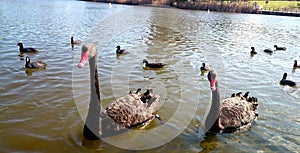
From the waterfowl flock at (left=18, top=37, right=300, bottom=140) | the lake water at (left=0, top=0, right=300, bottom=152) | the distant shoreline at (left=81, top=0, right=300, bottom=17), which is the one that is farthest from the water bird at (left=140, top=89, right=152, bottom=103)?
the distant shoreline at (left=81, top=0, right=300, bottom=17)

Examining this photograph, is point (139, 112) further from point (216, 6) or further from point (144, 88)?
point (216, 6)

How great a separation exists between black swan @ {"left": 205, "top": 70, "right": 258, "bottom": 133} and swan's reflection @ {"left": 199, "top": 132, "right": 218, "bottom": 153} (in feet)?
0.47

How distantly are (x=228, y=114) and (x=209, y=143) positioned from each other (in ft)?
3.32

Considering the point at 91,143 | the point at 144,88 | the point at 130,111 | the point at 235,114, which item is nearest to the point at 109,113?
the point at 130,111

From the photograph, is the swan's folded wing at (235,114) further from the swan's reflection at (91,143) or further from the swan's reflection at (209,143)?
the swan's reflection at (91,143)

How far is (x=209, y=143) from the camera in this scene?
623 centimetres

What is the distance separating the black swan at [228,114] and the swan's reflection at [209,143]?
144 millimetres

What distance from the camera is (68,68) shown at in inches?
444

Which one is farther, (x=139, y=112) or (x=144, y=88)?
(x=144, y=88)

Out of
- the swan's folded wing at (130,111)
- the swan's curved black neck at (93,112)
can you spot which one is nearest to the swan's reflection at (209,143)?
the swan's folded wing at (130,111)

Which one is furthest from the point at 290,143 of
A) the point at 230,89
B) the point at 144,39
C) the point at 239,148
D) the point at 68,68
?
the point at 144,39

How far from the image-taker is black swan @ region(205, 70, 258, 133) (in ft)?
20.9

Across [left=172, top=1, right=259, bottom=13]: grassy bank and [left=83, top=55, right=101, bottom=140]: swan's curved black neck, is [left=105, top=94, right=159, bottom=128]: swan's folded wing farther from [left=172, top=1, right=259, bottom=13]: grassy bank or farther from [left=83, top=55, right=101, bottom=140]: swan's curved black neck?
[left=172, top=1, right=259, bottom=13]: grassy bank

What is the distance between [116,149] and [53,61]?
24.5ft
